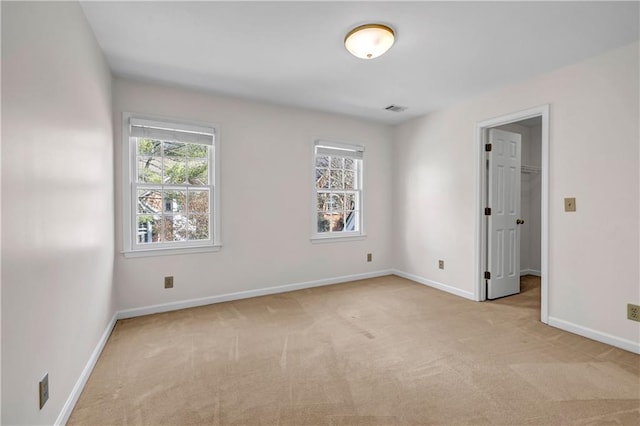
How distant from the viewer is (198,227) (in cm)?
344

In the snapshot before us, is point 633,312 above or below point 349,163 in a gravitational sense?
below

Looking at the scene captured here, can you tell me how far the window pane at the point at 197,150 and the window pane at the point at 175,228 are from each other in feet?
2.36

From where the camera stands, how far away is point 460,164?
12.3ft

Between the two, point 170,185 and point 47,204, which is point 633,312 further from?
point 170,185

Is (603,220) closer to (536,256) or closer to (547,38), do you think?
(547,38)

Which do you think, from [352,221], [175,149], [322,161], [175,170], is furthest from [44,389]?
[352,221]

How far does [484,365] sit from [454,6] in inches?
96.3

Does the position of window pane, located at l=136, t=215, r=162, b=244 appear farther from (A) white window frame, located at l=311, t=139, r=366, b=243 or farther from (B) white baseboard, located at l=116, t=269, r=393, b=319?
(A) white window frame, located at l=311, t=139, r=366, b=243

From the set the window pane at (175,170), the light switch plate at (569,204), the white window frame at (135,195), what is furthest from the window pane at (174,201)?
the light switch plate at (569,204)

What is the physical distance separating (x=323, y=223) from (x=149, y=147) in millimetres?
2356

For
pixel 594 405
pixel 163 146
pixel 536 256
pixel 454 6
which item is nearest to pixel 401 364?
pixel 594 405

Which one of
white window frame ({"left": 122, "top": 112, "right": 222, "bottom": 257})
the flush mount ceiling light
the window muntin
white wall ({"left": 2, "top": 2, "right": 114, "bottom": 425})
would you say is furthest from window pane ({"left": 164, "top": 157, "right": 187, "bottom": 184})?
the flush mount ceiling light

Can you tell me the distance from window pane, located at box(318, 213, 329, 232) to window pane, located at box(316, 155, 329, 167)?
72 centimetres

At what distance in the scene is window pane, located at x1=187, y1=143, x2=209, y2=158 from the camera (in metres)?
3.37
